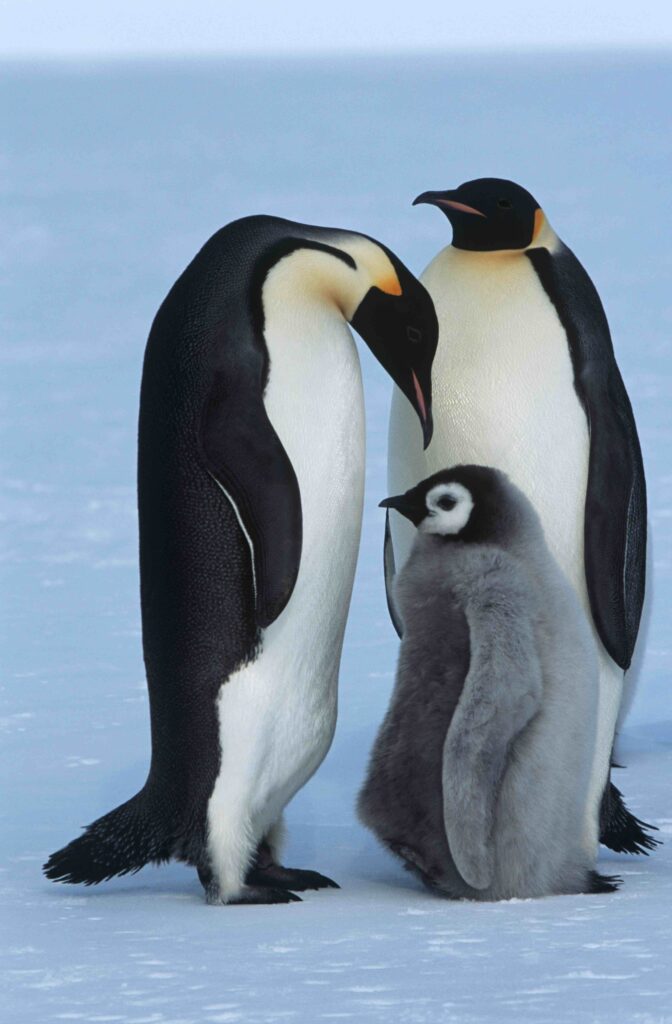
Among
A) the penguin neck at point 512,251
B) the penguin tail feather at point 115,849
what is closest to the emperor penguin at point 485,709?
the penguin tail feather at point 115,849

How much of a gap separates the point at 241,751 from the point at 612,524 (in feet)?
2.60

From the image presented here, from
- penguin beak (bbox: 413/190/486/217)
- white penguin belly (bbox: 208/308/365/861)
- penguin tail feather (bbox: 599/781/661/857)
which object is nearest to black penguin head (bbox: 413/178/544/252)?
penguin beak (bbox: 413/190/486/217)

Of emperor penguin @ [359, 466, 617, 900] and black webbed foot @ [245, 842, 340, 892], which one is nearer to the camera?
emperor penguin @ [359, 466, 617, 900]

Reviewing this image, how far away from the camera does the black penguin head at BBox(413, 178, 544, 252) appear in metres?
3.64

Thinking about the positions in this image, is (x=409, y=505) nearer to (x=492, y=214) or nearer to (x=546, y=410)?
(x=546, y=410)

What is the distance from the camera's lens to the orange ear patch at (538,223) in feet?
12.0

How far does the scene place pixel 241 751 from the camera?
319 centimetres

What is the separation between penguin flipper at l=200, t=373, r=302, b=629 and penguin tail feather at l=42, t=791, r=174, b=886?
0.41 m

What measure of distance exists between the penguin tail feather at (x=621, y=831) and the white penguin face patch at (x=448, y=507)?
69cm

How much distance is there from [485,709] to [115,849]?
71 cm

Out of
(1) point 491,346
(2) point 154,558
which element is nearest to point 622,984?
(2) point 154,558

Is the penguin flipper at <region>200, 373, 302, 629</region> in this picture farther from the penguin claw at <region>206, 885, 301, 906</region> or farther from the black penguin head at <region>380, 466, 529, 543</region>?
the penguin claw at <region>206, 885, 301, 906</region>

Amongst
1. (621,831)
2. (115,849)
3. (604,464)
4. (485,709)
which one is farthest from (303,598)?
(621,831)

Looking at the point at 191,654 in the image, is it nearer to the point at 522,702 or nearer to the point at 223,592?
the point at 223,592
